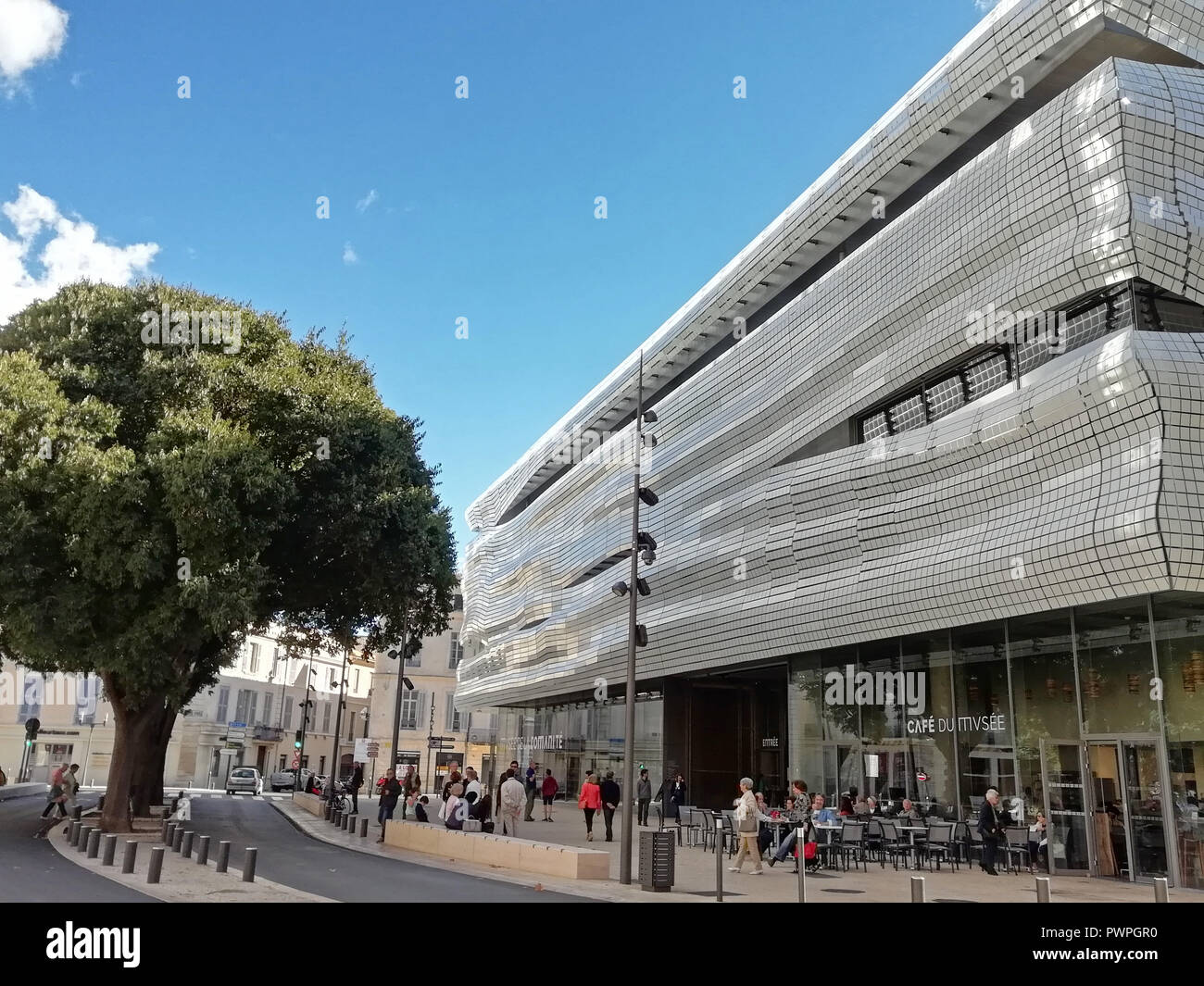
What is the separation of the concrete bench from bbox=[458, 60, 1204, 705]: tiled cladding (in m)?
9.10

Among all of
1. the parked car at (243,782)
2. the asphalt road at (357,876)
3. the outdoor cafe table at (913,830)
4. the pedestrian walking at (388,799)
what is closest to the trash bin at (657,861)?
the asphalt road at (357,876)

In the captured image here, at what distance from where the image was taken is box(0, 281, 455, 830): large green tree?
64.2 feet

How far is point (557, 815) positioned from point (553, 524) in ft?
45.1

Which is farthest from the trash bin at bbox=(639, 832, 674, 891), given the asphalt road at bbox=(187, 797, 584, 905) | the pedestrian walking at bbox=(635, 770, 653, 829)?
the pedestrian walking at bbox=(635, 770, 653, 829)

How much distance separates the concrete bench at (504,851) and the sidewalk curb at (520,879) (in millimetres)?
221

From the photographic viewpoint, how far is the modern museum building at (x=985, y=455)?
16.8 meters

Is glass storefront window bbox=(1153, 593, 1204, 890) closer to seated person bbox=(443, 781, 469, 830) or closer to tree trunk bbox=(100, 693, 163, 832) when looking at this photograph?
seated person bbox=(443, 781, 469, 830)

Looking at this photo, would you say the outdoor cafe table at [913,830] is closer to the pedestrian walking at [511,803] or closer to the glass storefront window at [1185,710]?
the glass storefront window at [1185,710]

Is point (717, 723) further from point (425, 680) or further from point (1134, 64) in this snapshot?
point (425, 680)

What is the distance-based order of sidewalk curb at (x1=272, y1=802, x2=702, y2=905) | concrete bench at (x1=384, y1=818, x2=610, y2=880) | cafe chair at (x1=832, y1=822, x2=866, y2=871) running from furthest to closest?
cafe chair at (x1=832, y1=822, x2=866, y2=871) < concrete bench at (x1=384, y1=818, x2=610, y2=880) < sidewalk curb at (x1=272, y1=802, x2=702, y2=905)

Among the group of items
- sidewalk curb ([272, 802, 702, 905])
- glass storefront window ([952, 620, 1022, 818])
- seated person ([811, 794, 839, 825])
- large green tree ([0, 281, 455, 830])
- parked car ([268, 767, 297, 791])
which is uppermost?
large green tree ([0, 281, 455, 830])

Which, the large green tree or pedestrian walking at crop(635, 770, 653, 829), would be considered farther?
pedestrian walking at crop(635, 770, 653, 829)

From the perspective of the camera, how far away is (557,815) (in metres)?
35.2

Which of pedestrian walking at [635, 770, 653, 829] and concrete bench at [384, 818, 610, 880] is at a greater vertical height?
pedestrian walking at [635, 770, 653, 829]
